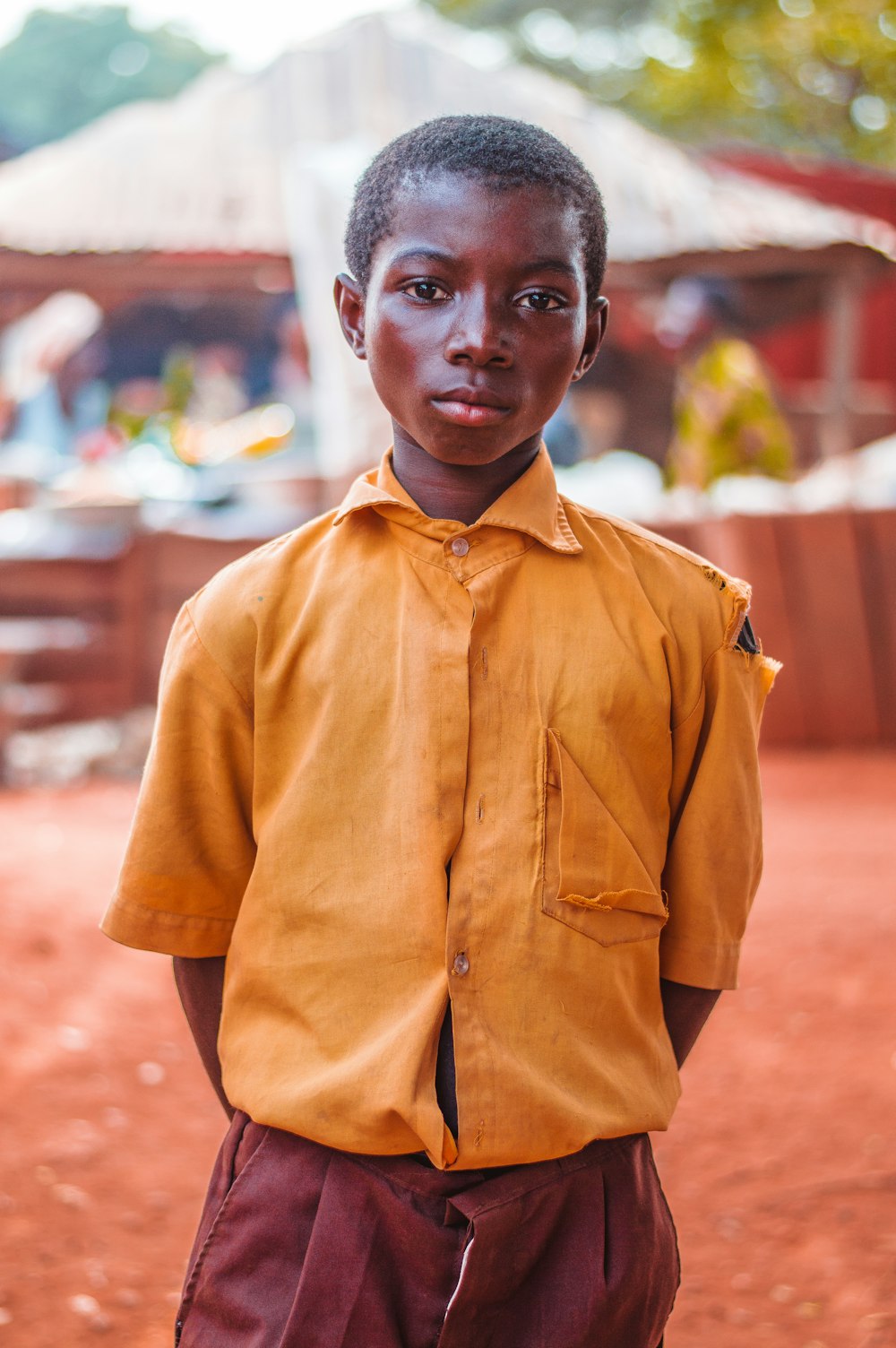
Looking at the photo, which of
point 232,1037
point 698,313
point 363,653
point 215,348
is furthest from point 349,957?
point 215,348

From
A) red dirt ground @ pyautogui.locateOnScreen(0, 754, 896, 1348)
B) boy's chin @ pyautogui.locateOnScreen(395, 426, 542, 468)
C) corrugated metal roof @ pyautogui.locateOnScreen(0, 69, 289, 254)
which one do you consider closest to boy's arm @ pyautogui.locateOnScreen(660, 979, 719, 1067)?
boy's chin @ pyautogui.locateOnScreen(395, 426, 542, 468)

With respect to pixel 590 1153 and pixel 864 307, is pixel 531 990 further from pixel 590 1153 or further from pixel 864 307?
pixel 864 307

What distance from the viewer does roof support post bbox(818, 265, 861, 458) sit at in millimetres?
10117

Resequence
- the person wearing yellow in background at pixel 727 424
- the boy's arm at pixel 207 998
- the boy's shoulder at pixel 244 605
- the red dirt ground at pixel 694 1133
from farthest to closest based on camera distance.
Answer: the person wearing yellow in background at pixel 727 424 < the red dirt ground at pixel 694 1133 < the boy's arm at pixel 207 998 < the boy's shoulder at pixel 244 605

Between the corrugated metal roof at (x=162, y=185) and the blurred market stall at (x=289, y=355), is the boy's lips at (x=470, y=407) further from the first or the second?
the corrugated metal roof at (x=162, y=185)

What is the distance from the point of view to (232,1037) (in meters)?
1.47

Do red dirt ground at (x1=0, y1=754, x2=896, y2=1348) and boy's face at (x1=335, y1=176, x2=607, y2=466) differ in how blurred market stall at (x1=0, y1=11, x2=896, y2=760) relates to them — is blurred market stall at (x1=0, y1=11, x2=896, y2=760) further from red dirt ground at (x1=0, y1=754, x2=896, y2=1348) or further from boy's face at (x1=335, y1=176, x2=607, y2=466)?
boy's face at (x1=335, y1=176, x2=607, y2=466)

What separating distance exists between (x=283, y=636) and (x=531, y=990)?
45 cm

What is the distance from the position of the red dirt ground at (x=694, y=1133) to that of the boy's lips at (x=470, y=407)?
5.93 ft

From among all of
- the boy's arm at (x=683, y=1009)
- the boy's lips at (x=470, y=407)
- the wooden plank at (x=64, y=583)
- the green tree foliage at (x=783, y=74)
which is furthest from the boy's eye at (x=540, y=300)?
the green tree foliage at (x=783, y=74)

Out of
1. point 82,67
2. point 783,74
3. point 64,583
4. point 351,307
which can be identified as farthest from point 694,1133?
point 82,67

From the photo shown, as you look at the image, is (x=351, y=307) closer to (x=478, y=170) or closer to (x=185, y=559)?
(x=478, y=170)

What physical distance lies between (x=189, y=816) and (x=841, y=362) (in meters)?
9.64

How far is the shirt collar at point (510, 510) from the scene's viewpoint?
1456mm
